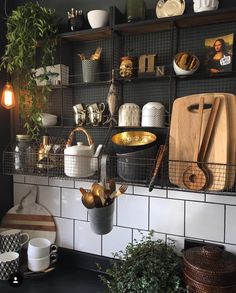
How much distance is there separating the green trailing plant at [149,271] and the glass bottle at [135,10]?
1.01 metres

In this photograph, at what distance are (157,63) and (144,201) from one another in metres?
0.65

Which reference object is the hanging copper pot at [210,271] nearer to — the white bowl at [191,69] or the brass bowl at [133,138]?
the brass bowl at [133,138]

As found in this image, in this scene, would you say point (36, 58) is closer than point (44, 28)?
No

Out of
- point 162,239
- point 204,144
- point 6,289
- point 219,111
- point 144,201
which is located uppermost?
point 219,111

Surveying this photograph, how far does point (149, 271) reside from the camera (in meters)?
1.09

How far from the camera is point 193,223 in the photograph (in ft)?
4.09

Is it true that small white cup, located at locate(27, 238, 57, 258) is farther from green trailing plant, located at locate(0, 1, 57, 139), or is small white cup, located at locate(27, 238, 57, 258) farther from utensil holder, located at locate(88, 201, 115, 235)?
green trailing plant, located at locate(0, 1, 57, 139)

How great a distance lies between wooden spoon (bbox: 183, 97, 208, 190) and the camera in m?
1.04

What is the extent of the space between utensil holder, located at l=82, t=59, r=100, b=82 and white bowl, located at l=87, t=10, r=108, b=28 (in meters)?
0.16

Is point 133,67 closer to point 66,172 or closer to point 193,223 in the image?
point 66,172

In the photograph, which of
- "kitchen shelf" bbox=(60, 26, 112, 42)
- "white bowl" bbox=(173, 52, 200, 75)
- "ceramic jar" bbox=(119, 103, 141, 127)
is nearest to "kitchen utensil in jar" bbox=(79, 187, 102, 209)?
"ceramic jar" bbox=(119, 103, 141, 127)

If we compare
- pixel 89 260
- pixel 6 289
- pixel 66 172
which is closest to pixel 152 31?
pixel 66 172

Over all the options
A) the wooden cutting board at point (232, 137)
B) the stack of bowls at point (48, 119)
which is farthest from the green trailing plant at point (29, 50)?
the wooden cutting board at point (232, 137)

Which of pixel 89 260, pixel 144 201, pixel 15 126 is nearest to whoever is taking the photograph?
pixel 144 201
